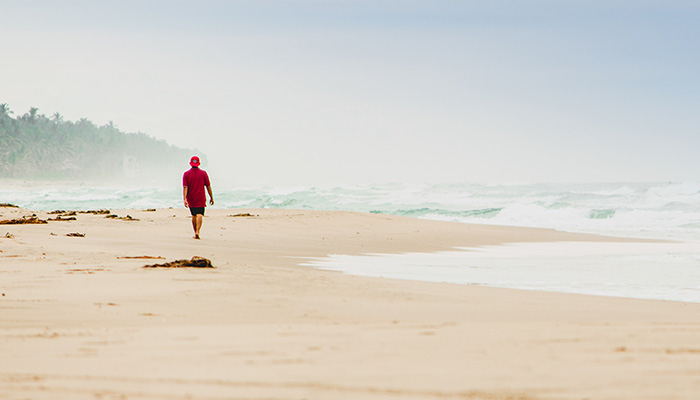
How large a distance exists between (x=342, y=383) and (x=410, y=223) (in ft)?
55.4

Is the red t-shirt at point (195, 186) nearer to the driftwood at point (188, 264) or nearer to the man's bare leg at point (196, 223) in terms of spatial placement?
the man's bare leg at point (196, 223)

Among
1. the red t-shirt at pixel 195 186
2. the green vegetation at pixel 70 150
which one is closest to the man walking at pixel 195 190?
the red t-shirt at pixel 195 186

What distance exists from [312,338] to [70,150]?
136937mm

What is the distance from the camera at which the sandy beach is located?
127 inches

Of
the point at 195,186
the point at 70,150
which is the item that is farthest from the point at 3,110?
the point at 195,186

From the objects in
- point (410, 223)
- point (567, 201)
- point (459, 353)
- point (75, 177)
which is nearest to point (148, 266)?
point (459, 353)

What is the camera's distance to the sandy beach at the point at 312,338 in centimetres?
323

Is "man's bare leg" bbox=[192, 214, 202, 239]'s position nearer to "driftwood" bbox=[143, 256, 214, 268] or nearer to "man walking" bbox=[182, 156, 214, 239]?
"man walking" bbox=[182, 156, 214, 239]

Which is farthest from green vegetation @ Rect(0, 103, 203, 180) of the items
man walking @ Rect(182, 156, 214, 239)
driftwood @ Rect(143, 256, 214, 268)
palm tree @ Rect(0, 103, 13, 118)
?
driftwood @ Rect(143, 256, 214, 268)

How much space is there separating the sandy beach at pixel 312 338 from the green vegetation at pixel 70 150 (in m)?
116

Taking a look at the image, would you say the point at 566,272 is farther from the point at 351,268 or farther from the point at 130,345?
the point at 130,345

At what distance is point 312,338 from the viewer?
4199 mm

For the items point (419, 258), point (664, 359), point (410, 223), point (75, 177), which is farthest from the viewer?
point (75, 177)

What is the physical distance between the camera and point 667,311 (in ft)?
19.7
